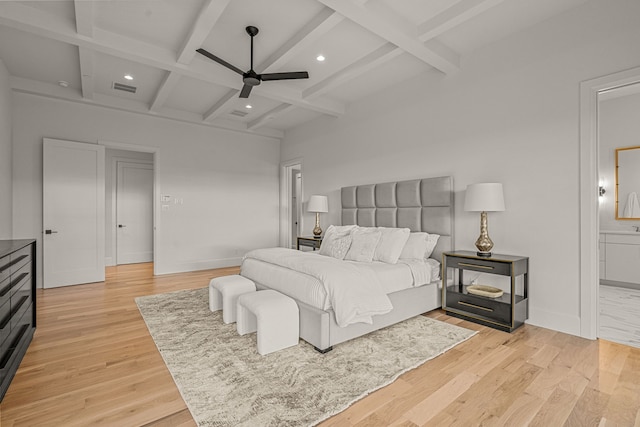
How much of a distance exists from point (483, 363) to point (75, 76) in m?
5.95

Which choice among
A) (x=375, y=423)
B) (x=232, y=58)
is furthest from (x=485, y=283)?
(x=232, y=58)

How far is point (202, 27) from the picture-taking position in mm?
3016

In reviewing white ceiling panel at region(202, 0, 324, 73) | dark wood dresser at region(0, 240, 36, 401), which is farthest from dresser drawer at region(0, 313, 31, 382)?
white ceiling panel at region(202, 0, 324, 73)

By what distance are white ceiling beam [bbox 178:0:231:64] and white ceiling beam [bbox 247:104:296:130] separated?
6.53ft

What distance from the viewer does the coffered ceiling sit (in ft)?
9.37

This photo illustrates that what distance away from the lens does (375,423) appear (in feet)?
5.71

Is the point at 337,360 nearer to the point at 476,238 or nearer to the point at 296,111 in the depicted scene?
the point at 476,238

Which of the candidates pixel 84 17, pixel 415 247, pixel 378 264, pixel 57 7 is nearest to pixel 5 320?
pixel 84 17

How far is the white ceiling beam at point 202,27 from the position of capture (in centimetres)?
269

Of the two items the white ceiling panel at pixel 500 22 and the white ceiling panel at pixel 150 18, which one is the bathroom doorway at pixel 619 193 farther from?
the white ceiling panel at pixel 150 18

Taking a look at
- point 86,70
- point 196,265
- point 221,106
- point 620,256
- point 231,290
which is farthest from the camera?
point 196,265

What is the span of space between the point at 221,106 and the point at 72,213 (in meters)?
2.94

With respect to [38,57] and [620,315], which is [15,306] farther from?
[620,315]

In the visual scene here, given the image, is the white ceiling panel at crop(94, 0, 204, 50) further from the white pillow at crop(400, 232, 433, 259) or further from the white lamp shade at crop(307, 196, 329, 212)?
the white pillow at crop(400, 232, 433, 259)
